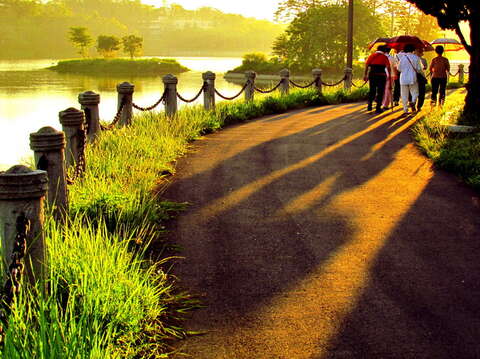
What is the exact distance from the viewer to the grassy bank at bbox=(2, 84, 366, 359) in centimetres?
333

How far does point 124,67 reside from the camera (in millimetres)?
81938

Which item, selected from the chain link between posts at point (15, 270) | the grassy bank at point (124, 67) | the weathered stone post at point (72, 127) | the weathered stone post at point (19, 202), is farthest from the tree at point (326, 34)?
the chain link between posts at point (15, 270)

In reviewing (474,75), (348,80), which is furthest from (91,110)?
(348,80)

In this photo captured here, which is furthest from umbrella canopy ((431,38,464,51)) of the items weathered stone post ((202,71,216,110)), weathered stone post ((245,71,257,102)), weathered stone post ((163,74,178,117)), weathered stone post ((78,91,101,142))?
weathered stone post ((78,91,101,142))

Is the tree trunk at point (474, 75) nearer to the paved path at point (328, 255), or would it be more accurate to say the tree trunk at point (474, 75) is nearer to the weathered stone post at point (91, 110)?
the paved path at point (328, 255)

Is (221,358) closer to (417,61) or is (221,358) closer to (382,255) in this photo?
(382,255)

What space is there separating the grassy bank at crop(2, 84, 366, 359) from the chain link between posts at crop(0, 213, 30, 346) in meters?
0.08

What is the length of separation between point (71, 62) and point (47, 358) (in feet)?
275

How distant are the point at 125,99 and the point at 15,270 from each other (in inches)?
336

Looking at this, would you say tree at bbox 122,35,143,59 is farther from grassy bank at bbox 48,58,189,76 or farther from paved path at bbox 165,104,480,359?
paved path at bbox 165,104,480,359

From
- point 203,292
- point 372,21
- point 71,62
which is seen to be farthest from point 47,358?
point 71,62

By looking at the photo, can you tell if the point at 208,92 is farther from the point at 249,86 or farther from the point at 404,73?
the point at 404,73

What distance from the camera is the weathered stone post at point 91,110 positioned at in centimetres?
912

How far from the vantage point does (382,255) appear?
227 inches
